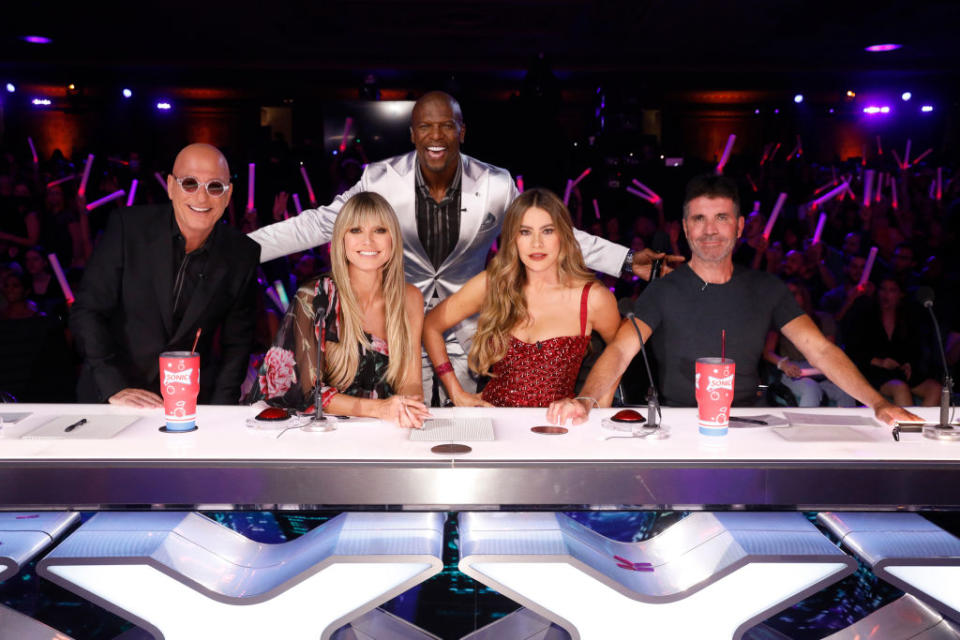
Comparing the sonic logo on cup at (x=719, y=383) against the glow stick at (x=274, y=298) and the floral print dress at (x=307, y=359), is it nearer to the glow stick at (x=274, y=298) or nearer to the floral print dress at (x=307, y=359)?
the floral print dress at (x=307, y=359)

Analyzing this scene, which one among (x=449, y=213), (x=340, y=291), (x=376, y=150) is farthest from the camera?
(x=376, y=150)

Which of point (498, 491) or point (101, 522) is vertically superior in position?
point (498, 491)

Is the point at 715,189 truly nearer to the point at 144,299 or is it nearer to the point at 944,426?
the point at 944,426

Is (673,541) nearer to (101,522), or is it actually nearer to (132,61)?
(101,522)

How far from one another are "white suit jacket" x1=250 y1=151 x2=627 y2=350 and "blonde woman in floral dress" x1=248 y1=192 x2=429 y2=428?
714mm

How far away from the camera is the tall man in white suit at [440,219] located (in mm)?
3559

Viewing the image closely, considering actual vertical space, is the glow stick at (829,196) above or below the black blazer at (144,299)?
above

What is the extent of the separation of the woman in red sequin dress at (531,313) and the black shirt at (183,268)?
88 cm

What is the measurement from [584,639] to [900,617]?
2.66 feet

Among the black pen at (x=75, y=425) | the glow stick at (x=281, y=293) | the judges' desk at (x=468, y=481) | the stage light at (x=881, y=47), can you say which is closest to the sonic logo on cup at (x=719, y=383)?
the judges' desk at (x=468, y=481)

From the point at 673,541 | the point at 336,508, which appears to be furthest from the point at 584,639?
the point at 336,508

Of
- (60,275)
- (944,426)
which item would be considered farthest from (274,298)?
(944,426)

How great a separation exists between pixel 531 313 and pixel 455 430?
1148mm

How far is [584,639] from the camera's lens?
6.12 feet
